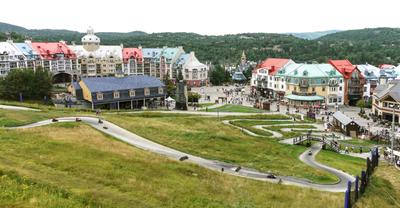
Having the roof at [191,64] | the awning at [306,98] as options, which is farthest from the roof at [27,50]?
the awning at [306,98]

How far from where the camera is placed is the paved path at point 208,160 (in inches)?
1214

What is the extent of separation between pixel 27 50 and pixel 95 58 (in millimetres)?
19787

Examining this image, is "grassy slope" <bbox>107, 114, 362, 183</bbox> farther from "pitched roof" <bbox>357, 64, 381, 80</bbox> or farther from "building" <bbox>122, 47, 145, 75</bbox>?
"building" <bbox>122, 47, 145, 75</bbox>

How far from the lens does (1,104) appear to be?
62094mm

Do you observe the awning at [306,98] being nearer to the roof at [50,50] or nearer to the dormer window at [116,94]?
the dormer window at [116,94]

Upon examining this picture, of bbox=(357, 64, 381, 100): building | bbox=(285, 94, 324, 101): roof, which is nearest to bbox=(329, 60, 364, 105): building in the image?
bbox=(357, 64, 381, 100): building

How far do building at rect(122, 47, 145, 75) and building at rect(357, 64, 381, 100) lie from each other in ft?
218

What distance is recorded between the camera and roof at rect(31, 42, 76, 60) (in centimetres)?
11025

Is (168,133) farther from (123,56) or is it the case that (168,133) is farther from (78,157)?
(123,56)

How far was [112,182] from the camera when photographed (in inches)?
931

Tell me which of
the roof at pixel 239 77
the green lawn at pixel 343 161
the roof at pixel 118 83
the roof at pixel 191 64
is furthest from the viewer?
the roof at pixel 239 77

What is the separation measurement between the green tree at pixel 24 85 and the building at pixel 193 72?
53.5 m

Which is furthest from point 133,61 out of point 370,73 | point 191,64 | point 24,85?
point 370,73

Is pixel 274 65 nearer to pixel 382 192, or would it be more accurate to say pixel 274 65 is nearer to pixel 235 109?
pixel 235 109
